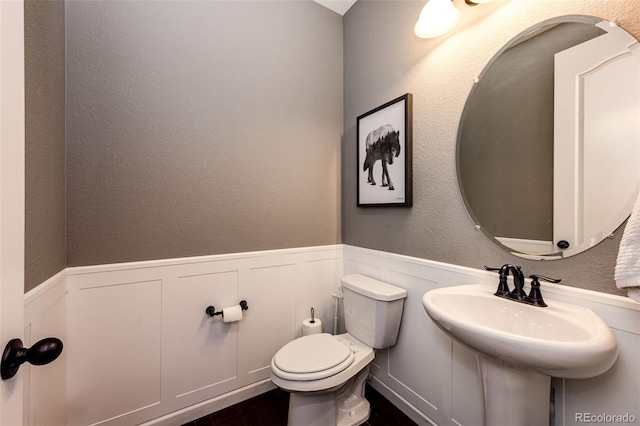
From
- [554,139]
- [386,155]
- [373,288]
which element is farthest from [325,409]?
[554,139]

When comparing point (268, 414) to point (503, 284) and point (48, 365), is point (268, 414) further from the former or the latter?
point (503, 284)

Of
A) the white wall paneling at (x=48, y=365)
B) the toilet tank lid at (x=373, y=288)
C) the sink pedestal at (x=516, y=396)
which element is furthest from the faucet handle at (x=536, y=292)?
the white wall paneling at (x=48, y=365)

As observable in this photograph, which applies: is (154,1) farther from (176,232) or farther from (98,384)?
(98,384)

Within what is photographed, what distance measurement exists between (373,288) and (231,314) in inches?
32.8

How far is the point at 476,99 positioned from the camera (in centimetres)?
119

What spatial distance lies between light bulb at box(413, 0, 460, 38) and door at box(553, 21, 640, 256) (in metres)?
0.48

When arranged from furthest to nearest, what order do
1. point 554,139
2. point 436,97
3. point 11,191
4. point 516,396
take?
point 436,97 < point 554,139 < point 516,396 < point 11,191

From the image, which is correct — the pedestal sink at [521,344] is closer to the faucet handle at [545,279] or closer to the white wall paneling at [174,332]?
the faucet handle at [545,279]

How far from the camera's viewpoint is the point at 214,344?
1.53 metres

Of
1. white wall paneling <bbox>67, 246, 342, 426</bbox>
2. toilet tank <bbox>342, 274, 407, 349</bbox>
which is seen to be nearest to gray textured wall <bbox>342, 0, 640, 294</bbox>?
toilet tank <bbox>342, 274, 407, 349</bbox>

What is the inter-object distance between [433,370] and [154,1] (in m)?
2.42

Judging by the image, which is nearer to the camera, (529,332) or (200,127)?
(529,332)

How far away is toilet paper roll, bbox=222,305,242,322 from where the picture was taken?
1.48m

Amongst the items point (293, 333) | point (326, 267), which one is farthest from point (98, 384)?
point (326, 267)
